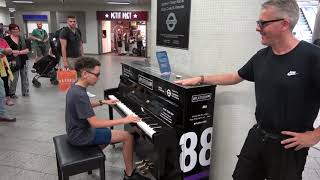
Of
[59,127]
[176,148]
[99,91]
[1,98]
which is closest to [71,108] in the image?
[176,148]

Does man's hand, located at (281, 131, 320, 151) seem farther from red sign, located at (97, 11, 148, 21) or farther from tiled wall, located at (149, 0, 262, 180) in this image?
red sign, located at (97, 11, 148, 21)

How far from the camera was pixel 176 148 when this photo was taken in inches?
83.2

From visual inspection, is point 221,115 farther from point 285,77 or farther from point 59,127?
point 59,127

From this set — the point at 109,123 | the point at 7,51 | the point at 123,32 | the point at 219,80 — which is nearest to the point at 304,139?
the point at 219,80

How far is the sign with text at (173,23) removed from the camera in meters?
2.44

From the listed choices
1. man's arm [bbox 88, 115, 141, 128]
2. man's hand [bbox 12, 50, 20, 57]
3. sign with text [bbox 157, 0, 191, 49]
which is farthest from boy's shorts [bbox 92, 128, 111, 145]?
man's hand [bbox 12, 50, 20, 57]

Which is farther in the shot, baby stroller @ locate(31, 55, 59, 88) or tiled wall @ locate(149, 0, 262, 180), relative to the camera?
baby stroller @ locate(31, 55, 59, 88)

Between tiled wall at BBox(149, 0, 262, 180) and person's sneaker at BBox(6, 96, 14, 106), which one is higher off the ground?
tiled wall at BBox(149, 0, 262, 180)

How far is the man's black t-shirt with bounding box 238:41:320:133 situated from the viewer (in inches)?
54.6

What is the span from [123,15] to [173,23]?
12.3m

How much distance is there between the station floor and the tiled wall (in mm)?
1139

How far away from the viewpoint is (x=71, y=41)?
4.96 metres

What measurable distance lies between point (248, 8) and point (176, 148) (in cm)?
115

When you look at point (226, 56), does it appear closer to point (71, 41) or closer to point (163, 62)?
point (163, 62)
